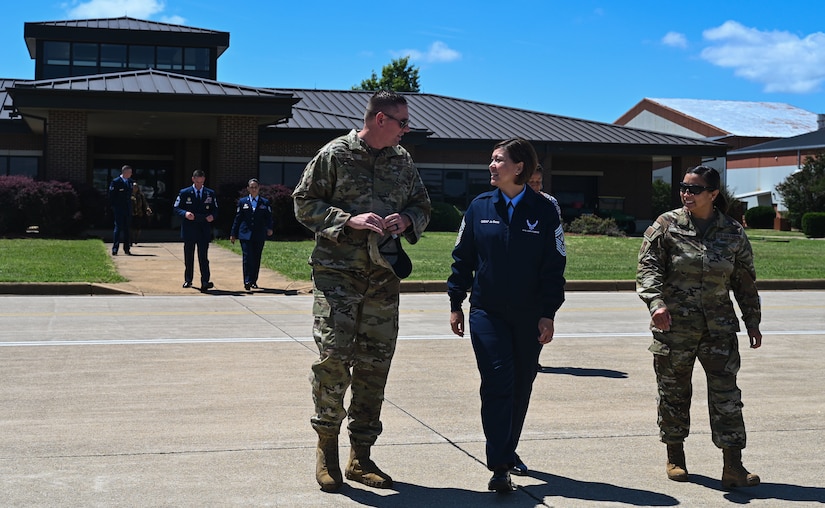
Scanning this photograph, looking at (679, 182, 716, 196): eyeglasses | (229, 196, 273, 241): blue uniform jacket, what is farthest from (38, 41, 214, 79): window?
(679, 182, 716, 196): eyeglasses

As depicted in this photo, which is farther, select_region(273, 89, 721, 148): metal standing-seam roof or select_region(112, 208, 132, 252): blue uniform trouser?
select_region(273, 89, 721, 148): metal standing-seam roof

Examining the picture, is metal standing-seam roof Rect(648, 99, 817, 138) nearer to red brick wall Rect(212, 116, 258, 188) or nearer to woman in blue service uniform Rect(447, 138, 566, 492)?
red brick wall Rect(212, 116, 258, 188)

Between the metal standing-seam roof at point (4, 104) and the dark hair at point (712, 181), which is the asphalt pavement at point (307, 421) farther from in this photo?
the metal standing-seam roof at point (4, 104)

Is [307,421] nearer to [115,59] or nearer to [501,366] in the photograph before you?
[501,366]

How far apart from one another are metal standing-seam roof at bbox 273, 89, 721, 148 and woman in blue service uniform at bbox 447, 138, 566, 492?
31398 millimetres

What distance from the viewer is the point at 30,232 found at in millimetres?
27969

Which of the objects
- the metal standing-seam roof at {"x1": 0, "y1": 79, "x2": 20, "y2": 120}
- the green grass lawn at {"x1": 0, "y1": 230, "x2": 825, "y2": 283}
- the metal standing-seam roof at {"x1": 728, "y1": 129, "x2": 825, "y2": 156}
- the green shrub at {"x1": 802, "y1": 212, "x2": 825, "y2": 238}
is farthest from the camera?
the metal standing-seam roof at {"x1": 728, "y1": 129, "x2": 825, "y2": 156}

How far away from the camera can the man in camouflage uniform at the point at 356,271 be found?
556cm

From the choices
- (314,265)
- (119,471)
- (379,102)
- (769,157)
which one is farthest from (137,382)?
(769,157)

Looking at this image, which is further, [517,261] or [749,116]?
[749,116]

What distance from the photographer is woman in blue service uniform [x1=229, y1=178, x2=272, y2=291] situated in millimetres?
17000

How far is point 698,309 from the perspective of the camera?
5.84 meters

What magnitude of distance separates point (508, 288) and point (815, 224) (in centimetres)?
4103

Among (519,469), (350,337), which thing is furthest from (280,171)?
(350,337)
